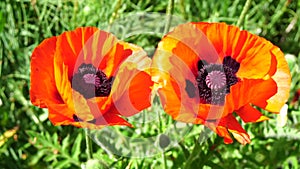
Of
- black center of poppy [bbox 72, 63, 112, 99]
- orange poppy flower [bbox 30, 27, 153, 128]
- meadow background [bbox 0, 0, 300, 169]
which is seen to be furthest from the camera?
meadow background [bbox 0, 0, 300, 169]

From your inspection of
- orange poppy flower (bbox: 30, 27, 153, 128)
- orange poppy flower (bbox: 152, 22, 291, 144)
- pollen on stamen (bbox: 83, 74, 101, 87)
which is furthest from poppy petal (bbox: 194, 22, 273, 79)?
pollen on stamen (bbox: 83, 74, 101, 87)

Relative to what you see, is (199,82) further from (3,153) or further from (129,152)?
(3,153)

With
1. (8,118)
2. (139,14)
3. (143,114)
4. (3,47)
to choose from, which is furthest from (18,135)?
(139,14)

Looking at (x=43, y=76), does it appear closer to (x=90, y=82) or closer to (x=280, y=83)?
(x=90, y=82)

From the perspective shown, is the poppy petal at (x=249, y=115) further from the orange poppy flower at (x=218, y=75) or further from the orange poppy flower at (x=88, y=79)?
the orange poppy flower at (x=88, y=79)

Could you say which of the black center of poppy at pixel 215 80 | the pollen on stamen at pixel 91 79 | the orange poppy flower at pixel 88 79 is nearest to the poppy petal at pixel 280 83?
the black center of poppy at pixel 215 80

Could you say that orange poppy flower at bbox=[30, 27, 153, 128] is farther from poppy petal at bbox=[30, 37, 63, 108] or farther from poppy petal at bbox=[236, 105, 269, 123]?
poppy petal at bbox=[236, 105, 269, 123]

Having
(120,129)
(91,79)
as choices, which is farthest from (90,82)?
(120,129)
